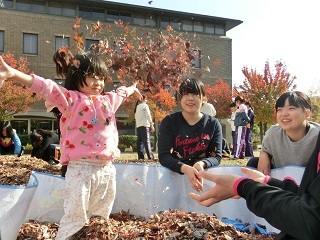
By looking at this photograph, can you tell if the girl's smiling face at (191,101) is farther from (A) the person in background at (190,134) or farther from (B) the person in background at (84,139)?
(B) the person in background at (84,139)

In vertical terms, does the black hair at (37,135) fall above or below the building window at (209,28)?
below

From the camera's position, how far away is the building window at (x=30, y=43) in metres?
24.3

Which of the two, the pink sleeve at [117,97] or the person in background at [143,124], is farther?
the person in background at [143,124]

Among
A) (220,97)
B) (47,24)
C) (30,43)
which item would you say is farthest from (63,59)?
(220,97)

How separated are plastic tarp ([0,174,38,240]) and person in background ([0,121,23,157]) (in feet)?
18.1

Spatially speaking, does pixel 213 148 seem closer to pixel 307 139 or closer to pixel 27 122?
pixel 307 139

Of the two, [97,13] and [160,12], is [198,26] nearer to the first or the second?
[160,12]

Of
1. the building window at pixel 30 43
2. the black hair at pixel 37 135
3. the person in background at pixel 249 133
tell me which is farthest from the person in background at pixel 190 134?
the building window at pixel 30 43

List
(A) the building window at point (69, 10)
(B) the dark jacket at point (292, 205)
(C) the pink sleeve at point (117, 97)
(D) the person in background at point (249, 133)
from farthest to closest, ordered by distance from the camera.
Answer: (A) the building window at point (69, 10), (D) the person in background at point (249, 133), (C) the pink sleeve at point (117, 97), (B) the dark jacket at point (292, 205)

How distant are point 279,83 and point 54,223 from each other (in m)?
24.8

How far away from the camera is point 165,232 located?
8.92 ft

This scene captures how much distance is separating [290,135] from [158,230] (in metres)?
1.44

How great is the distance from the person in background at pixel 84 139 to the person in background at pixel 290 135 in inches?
56.7

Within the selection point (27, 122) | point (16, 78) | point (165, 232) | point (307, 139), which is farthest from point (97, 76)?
point (27, 122)
